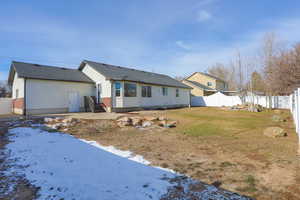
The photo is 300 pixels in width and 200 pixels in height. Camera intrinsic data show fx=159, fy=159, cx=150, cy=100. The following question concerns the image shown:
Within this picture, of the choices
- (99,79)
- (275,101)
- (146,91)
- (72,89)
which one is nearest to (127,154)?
(99,79)

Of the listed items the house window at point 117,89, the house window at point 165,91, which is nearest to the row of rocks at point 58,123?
the house window at point 117,89

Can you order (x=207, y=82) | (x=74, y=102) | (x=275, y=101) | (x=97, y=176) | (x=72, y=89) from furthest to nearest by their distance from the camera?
1. (x=207, y=82)
2. (x=275, y=101)
3. (x=74, y=102)
4. (x=72, y=89)
5. (x=97, y=176)

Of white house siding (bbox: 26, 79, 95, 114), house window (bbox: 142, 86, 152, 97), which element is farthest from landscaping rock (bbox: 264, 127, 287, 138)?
white house siding (bbox: 26, 79, 95, 114)

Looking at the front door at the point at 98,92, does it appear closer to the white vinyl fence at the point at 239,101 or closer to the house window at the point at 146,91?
the house window at the point at 146,91

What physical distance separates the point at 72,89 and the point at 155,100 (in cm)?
877

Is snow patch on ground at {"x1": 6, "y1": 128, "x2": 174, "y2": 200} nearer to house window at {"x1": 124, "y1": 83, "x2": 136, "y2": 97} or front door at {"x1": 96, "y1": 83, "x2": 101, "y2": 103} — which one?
house window at {"x1": 124, "y1": 83, "x2": 136, "y2": 97}

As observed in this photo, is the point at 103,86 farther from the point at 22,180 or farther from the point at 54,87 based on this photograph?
the point at 22,180

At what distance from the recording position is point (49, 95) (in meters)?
13.6

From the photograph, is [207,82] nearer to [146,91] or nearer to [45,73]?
[146,91]

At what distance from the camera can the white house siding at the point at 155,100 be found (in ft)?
48.4

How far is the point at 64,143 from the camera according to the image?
5496 mm

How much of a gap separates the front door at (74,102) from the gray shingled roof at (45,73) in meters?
1.41

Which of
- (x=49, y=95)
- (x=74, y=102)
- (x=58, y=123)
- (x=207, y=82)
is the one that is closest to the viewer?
(x=58, y=123)

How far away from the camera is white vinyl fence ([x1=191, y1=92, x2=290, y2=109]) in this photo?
63.2 feet
